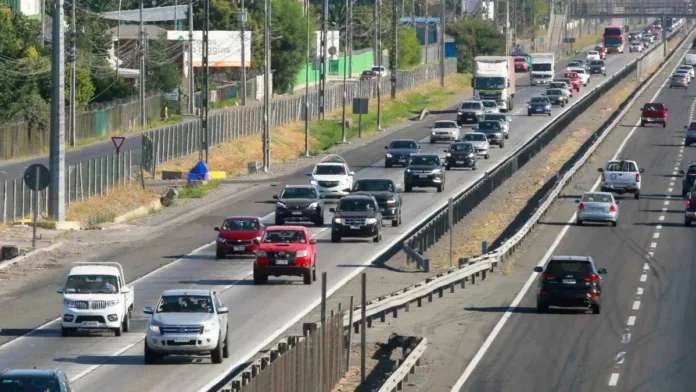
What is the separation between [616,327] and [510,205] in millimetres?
31926

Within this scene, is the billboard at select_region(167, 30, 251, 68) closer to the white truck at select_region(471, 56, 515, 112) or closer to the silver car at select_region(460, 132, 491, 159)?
the white truck at select_region(471, 56, 515, 112)

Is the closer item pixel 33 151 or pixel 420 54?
pixel 33 151

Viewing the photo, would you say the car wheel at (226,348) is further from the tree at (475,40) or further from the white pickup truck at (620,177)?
the tree at (475,40)

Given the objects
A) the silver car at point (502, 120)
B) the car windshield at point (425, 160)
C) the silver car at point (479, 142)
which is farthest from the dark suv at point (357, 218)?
the silver car at point (502, 120)

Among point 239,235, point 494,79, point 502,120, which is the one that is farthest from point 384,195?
point 494,79

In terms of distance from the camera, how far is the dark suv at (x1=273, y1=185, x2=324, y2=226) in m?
56.9

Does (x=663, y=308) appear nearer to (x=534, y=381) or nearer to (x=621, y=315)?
(x=621, y=315)

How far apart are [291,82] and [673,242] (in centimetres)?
9206

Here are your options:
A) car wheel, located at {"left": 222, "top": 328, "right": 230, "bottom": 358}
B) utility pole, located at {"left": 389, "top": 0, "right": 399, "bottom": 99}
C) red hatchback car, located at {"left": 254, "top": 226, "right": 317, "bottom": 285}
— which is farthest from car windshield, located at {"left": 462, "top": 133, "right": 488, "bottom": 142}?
car wheel, located at {"left": 222, "top": 328, "right": 230, "bottom": 358}

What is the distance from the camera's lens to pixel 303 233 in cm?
4369

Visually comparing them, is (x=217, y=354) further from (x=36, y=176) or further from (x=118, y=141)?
(x=118, y=141)

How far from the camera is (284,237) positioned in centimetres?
4369

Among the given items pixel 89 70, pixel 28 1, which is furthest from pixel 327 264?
pixel 28 1

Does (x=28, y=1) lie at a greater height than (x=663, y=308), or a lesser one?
greater
